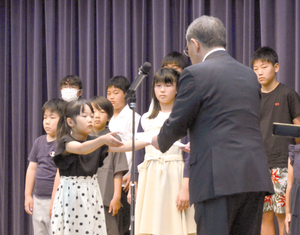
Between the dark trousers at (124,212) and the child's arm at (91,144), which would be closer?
the child's arm at (91,144)

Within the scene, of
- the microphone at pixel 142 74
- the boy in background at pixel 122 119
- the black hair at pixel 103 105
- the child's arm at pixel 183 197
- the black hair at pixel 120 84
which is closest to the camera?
the microphone at pixel 142 74

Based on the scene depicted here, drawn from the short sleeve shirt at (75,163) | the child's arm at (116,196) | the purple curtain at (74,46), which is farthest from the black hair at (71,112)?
the purple curtain at (74,46)

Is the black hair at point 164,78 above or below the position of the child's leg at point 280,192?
above

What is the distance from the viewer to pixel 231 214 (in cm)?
180

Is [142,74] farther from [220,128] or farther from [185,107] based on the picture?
[220,128]

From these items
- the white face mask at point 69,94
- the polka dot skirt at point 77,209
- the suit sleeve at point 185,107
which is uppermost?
the white face mask at point 69,94

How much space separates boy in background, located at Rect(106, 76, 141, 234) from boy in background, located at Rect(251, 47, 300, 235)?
3.54 ft

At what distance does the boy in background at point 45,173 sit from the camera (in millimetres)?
3438

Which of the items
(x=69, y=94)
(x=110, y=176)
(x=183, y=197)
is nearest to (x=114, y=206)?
(x=110, y=176)

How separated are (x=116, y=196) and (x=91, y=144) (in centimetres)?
93

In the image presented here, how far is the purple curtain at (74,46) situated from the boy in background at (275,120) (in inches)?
23.7

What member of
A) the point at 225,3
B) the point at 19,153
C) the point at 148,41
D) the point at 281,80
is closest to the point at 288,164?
the point at 281,80

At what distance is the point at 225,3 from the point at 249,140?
2484 millimetres

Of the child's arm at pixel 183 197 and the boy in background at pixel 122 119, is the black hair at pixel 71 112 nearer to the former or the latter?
the boy in background at pixel 122 119
